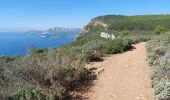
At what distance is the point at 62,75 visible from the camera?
10664mm

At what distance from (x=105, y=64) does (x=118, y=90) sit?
4047mm

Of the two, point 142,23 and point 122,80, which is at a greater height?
point 122,80

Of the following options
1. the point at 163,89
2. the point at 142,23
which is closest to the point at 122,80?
the point at 163,89

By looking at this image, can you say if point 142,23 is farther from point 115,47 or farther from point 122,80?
point 122,80

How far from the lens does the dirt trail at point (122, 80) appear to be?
983 centimetres

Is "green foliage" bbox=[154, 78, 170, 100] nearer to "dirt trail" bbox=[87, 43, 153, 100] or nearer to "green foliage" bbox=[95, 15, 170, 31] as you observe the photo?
"dirt trail" bbox=[87, 43, 153, 100]

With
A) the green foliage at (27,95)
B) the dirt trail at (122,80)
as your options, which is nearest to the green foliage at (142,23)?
the dirt trail at (122,80)

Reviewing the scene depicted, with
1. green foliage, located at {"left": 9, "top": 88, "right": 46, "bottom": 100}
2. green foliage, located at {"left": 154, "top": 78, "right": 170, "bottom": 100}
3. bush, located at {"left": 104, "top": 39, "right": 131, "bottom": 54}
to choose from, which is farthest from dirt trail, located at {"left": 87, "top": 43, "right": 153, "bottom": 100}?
green foliage, located at {"left": 9, "top": 88, "right": 46, "bottom": 100}

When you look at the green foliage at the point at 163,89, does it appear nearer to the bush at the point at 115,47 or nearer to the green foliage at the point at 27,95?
the green foliage at the point at 27,95

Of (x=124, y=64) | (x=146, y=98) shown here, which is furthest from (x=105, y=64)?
(x=146, y=98)

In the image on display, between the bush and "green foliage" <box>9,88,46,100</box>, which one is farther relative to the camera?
the bush

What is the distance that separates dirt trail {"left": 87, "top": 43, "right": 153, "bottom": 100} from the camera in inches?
387

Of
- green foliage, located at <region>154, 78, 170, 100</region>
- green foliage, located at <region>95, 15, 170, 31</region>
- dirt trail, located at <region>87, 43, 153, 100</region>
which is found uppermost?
green foliage, located at <region>154, 78, 170, 100</region>

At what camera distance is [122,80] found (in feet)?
37.8
